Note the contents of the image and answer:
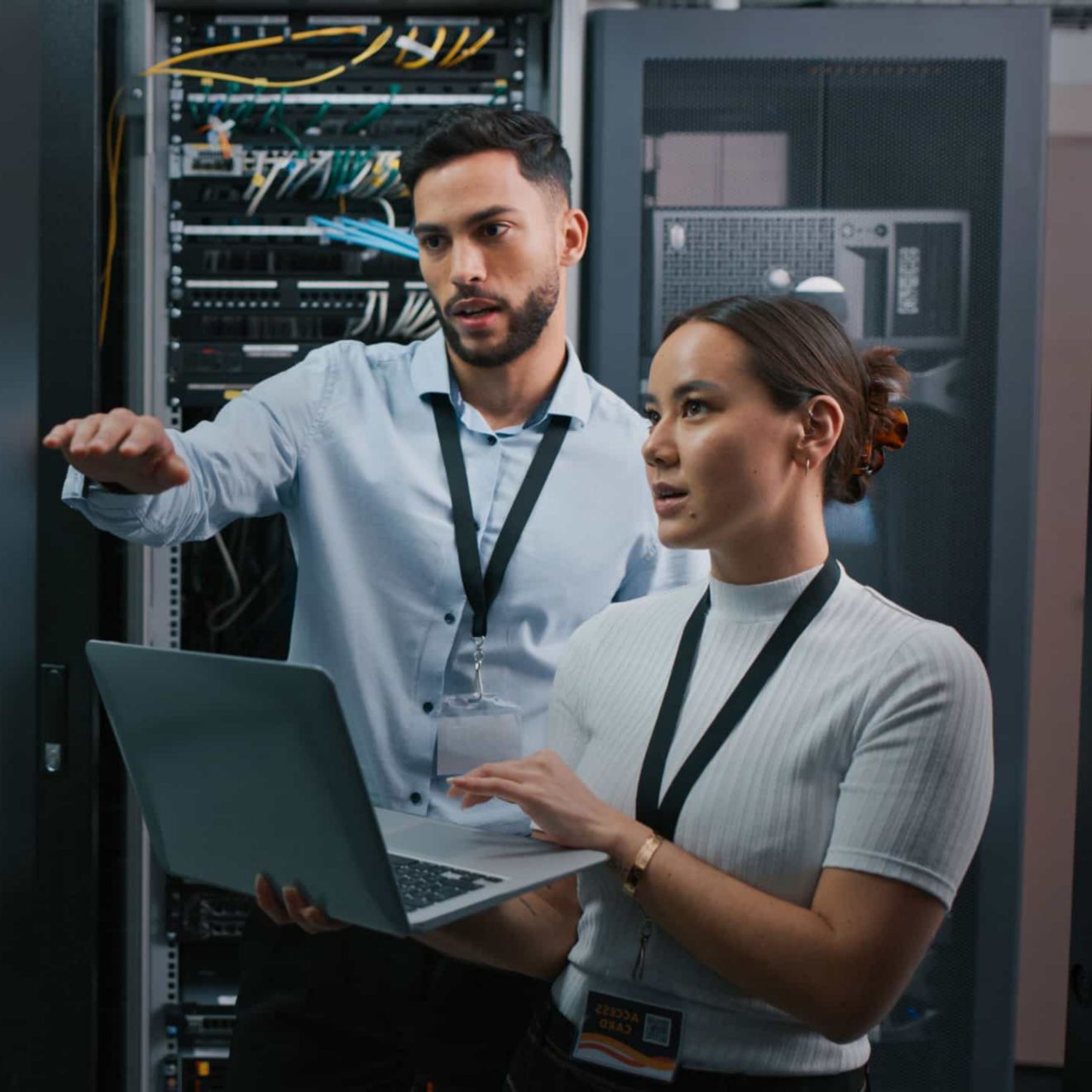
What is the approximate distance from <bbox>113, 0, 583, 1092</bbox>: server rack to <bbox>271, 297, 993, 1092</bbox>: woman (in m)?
1.13

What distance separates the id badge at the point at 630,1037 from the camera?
101 cm

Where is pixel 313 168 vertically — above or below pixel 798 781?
above

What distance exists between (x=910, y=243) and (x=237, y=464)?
123 cm

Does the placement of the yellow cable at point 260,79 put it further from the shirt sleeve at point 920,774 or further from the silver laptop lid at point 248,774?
the shirt sleeve at point 920,774

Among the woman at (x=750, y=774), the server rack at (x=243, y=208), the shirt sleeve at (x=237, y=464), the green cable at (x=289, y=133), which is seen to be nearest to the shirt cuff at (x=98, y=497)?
the shirt sleeve at (x=237, y=464)

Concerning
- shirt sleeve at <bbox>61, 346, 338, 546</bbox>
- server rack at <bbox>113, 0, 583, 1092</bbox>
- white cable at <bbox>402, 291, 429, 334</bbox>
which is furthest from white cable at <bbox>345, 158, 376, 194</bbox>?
shirt sleeve at <bbox>61, 346, 338, 546</bbox>

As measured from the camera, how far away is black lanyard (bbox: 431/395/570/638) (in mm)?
1586

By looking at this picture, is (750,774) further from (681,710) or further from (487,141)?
(487,141)

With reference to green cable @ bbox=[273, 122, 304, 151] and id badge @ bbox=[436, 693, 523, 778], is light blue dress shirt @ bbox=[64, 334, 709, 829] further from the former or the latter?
green cable @ bbox=[273, 122, 304, 151]

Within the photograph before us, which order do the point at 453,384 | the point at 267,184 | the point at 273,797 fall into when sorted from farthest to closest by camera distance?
1. the point at 267,184
2. the point at 453,384
3. the point at 273,797

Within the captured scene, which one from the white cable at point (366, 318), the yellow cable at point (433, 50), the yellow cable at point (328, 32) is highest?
the yellow cable at point (328, 32)

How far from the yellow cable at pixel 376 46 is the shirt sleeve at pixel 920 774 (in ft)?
5.07

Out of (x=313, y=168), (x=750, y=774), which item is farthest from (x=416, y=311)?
(x=750, y=774)

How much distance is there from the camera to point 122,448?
1121 mm
